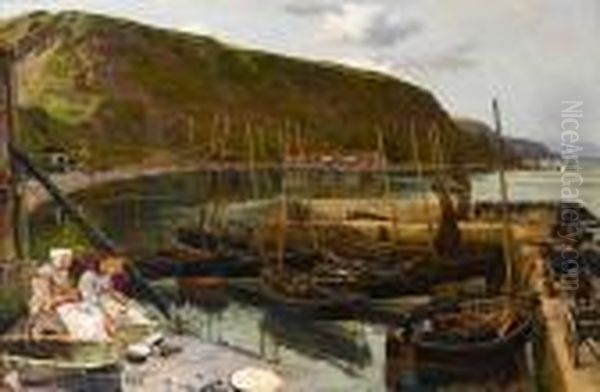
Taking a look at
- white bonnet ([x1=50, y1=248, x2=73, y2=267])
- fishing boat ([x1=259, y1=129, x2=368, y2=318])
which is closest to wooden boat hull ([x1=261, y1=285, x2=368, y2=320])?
fishing boat ([x1=259, y1=129, x2=368, y2=318])

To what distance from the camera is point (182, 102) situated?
2231 centimetres

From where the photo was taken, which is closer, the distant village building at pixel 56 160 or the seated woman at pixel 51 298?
the seated woman at pixel 51 298

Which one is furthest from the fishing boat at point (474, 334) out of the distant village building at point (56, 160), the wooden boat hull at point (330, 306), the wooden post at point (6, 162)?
the distant village building at point (56, 160)

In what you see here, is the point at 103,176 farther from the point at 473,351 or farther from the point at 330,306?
the point at 473,351

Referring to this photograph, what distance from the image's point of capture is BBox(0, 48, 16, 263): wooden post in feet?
29.4

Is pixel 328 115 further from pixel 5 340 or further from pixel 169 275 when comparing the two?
pixel 5 340

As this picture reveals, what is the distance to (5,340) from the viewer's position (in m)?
7.77

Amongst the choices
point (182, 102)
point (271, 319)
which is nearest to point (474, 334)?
point (271, 319)

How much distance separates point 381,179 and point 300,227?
681 cm

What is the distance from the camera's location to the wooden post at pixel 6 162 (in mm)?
8969

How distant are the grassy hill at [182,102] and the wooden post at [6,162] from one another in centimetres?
1185

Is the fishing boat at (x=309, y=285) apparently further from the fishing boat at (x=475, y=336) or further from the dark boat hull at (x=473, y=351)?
the dark boat hull at (x=473, y=351)

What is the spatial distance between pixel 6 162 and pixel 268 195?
11912mm

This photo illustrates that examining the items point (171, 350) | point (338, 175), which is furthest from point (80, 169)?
point (171, 350)
